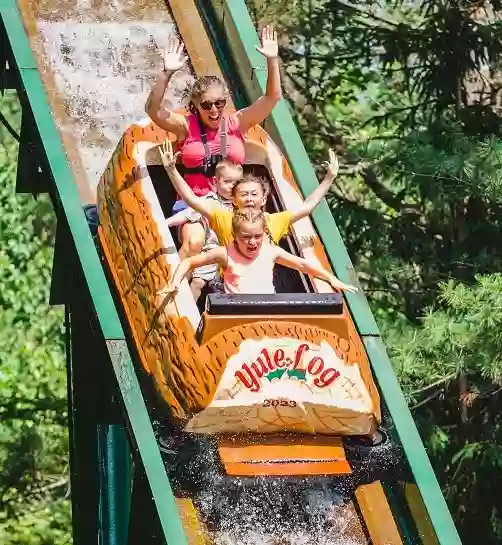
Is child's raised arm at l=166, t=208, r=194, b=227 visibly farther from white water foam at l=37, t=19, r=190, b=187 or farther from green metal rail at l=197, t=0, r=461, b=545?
white water foam at l=37, t=19, r=190, b=187

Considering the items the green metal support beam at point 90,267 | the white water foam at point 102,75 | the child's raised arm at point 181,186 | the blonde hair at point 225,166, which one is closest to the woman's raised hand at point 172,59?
the child's raised arm at point 181,186

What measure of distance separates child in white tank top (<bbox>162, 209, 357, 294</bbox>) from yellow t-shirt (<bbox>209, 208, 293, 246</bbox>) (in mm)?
122

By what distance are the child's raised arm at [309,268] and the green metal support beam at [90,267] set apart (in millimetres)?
778

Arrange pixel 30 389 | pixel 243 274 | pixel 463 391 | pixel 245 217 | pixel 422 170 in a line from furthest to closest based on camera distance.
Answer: pixel 30 389 < pixel 463 391 < pixel 422 170 < pixel 243 274 < pixel 245 217

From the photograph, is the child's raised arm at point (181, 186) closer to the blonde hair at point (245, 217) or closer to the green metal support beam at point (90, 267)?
the blonde hair at point (245, 217)

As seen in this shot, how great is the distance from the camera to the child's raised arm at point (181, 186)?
6645 mm

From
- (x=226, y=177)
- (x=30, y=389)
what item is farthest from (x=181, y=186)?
(x=30, y=389)

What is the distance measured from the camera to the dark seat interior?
7.16m

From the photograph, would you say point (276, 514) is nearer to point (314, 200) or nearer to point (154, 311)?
point (154, 311)

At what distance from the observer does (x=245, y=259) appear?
6.60 m

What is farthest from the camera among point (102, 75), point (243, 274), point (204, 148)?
point (102, 75)

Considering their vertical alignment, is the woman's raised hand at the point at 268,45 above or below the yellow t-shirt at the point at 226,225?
above

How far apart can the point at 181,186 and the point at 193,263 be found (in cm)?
35

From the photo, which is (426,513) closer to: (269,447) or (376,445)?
(376,445)
